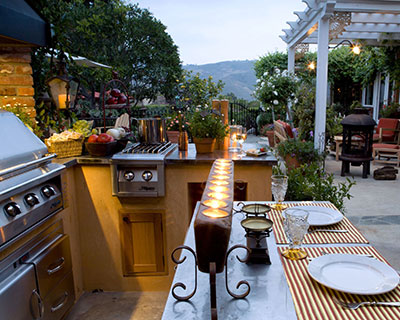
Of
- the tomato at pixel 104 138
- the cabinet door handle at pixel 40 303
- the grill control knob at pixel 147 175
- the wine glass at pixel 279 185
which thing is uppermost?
the tomato at pixel 104 138

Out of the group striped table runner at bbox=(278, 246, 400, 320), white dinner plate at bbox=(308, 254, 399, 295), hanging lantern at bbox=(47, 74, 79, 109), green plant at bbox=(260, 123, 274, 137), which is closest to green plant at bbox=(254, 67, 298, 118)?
green plant at bbox=(260, 123, 274, 137)

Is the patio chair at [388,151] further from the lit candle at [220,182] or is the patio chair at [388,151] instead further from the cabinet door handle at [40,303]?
the cabinet door handle at [40,303]

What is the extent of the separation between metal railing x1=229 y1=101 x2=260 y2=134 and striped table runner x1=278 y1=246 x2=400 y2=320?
467 inches

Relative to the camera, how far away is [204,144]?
9.58 ft

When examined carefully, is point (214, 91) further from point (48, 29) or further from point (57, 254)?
point (57, 254)

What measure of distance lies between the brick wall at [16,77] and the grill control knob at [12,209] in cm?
151

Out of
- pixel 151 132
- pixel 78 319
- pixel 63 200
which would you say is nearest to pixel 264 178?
pixel 151 132

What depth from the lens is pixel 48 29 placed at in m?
3.04

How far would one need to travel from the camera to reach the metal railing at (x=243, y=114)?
42.7 feet

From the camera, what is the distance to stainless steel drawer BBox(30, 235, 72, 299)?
201 cm

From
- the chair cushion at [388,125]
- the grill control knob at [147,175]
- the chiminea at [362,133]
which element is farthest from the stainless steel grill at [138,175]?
the chair cushion at [388,125]

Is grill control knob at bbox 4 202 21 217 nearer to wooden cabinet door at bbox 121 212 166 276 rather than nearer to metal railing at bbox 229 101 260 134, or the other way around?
wooden cabinet door at bbox 121 212 166 276

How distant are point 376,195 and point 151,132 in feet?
13.0

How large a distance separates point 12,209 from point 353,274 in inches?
61.6
